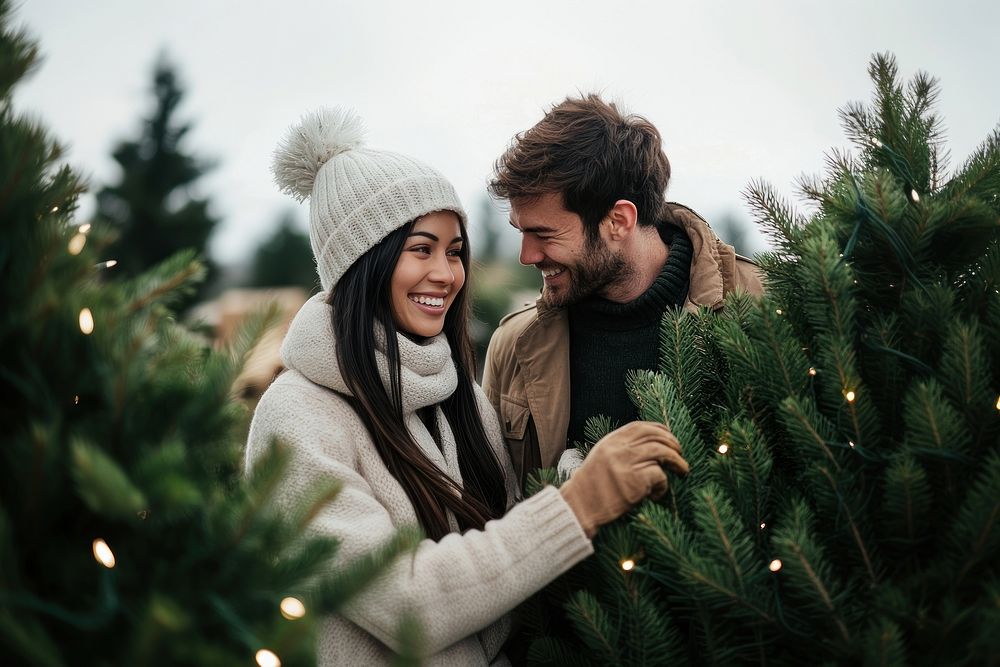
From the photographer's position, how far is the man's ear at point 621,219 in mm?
2951

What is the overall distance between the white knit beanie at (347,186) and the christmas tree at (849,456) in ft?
3.22

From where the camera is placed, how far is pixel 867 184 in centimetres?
133

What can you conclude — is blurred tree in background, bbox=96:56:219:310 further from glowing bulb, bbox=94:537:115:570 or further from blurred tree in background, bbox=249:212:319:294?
glowing bulb, bbox=94:537:115:570

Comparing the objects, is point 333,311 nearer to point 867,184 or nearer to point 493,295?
point 867,184

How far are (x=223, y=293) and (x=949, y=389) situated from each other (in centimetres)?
2253

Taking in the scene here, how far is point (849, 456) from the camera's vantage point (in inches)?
48.7

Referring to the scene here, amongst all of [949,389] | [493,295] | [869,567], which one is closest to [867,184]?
[949,389]

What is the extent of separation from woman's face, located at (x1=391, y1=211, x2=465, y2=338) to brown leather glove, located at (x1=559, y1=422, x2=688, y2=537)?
2.75ft

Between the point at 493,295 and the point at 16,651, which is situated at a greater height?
the point at 493,295

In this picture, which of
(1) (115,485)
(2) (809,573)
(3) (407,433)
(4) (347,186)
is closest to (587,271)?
(4) (347,186)

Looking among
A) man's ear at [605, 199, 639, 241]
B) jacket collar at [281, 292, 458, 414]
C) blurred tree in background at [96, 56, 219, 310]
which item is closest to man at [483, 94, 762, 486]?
man's ear at [605, 199, 639, 241]

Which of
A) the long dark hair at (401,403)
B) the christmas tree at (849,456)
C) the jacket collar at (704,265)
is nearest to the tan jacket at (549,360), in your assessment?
the jacket collar at (704,265)

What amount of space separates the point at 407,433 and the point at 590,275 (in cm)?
110

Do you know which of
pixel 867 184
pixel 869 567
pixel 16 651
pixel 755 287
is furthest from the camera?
pixel 755 287
